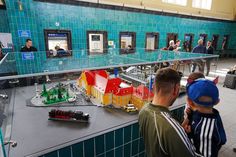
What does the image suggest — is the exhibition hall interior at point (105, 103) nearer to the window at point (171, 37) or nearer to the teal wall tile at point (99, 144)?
the teal wall tile at point (99, 144)

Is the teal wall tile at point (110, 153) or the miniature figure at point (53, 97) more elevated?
the miniature figure at point (53, 97)

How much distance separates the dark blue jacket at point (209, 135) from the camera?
3.25 feet

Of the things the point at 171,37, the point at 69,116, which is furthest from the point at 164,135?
the point at 171,37

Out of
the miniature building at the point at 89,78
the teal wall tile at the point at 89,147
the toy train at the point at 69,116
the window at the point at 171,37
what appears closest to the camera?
the teal wall tile at the point at 89,147

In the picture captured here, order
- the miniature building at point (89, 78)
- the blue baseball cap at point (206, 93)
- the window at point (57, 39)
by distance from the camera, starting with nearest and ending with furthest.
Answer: the blue baseball cap at point (206, 93), the miniature building at point (89, 78), the window at point (57, 39)

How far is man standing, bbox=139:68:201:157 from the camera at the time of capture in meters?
0.84

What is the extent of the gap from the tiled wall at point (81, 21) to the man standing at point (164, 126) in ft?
17.8

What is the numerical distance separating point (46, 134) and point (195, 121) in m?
1.19

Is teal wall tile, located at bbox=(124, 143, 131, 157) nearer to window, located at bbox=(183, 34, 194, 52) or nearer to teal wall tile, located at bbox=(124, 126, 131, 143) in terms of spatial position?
teal wall tile, located at bbox=(124, 126, 131, 143)

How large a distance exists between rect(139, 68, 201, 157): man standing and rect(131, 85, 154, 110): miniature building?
76 centimetres

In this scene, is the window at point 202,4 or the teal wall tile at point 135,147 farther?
the window at point 202,4

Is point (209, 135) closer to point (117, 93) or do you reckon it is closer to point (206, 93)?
point (206, 93)

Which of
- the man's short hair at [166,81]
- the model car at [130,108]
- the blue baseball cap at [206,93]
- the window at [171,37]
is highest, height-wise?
the window at [171,37]

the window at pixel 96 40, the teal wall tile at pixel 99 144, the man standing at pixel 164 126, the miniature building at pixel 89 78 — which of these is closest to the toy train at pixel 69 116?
the teal wall tile at pixel 99 144
